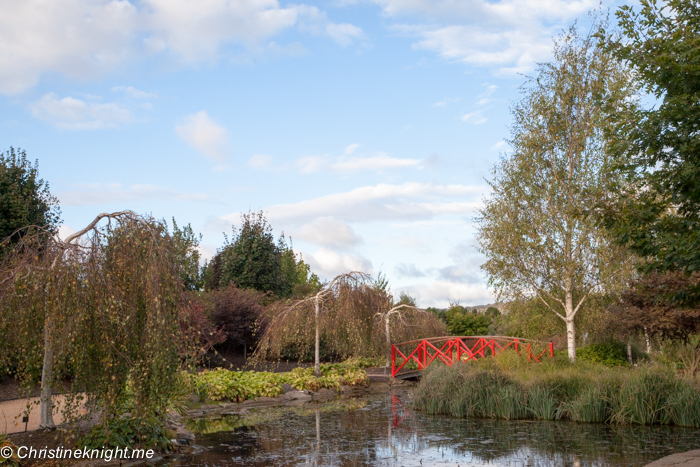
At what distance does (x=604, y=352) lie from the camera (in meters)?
18.8

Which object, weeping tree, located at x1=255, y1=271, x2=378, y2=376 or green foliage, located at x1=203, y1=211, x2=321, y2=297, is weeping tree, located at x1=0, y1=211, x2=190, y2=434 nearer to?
weeping tree, located at x1=255, y1=271, x2=378, y2=376

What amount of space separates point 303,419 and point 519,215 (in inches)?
362

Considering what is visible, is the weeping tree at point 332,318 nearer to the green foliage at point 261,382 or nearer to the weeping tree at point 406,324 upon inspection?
the green foliage at point 261,382

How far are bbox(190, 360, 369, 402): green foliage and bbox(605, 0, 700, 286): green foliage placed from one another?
930 cm

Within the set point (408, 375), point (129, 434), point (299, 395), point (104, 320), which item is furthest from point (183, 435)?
point (408, 375)

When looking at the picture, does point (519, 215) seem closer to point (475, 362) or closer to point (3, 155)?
point (475, 362)

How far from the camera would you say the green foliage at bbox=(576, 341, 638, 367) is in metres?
18.4

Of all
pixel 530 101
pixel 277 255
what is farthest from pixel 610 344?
pixel 277 255

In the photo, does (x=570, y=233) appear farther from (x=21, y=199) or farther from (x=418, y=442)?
(x=21, y=199)

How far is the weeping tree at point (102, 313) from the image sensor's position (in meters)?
6.56

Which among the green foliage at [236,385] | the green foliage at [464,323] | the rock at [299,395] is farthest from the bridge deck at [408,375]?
the green foliage at [464,323]

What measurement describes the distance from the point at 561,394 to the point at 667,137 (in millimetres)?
6234

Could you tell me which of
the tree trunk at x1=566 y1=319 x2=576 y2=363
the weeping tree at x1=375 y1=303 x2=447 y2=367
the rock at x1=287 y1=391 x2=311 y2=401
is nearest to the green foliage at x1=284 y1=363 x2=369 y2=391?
the rock at x1=287 y1=391 x2=311 y2=401

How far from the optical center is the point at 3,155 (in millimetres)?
17047
